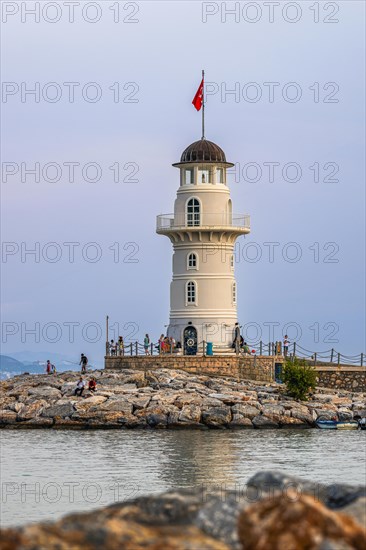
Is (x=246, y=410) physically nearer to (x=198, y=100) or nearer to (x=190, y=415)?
(x=190, y=415)

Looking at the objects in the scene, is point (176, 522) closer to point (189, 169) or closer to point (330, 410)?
point (330, 410)

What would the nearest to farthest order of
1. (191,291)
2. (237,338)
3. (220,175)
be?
(237,338) → (191,291) → (220,175)

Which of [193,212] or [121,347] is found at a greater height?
[193,212]

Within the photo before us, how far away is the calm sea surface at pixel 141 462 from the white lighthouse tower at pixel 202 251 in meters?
9.79

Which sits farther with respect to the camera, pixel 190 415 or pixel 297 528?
pixel 190 415

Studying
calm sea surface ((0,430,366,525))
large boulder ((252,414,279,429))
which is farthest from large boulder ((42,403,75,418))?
large boulder ((252,414,279,429))

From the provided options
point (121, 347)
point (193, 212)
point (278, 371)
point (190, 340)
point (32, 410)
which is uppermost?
point (193, 212)

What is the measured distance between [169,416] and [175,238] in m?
11.2

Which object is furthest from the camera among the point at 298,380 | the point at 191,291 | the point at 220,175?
the point at 220,175

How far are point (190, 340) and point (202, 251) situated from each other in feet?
12.1

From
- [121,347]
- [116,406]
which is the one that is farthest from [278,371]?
[116,406]

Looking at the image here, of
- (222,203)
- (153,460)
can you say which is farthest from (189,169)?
(153,460)

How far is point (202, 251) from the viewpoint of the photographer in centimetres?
4659

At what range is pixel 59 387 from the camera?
137 ft
